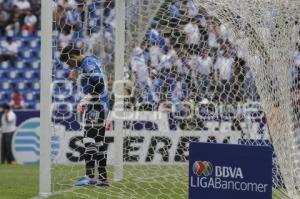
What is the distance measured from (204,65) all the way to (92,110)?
198 centimetres

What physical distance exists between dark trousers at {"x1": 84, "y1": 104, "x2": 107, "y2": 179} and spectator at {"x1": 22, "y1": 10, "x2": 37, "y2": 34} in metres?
12.3

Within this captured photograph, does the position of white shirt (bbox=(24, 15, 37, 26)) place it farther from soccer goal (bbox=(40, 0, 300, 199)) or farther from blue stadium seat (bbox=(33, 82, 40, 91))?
soccer goal (bbox=(40, 0, 300, 199))

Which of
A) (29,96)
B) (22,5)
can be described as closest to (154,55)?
(29,96)

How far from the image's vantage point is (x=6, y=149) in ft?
54.2

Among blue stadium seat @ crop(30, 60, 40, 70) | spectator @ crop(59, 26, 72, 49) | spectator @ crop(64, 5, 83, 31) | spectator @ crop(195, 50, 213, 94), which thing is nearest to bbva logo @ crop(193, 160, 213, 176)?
spectator @ crop(64, 5, 83, 31)

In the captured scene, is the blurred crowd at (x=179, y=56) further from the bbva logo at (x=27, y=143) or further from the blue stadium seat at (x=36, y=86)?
the blue stadium seat at (x=36, y=86)

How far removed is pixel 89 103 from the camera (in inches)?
369

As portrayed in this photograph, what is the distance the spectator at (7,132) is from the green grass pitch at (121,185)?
4.87 metres

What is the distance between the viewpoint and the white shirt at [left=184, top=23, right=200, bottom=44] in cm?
1014

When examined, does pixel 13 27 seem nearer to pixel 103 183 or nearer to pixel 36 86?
pixel 36 86

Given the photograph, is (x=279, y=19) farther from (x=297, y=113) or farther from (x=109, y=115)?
(x=109, y=115)

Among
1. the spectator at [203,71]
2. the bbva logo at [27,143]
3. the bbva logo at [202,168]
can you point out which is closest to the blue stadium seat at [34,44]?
the bbva logo at [27,143]

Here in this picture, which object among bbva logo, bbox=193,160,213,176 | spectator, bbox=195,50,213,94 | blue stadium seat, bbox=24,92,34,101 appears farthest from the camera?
blue stadium seat, bbox=24,92,34,101

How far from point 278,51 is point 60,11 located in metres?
2.88
